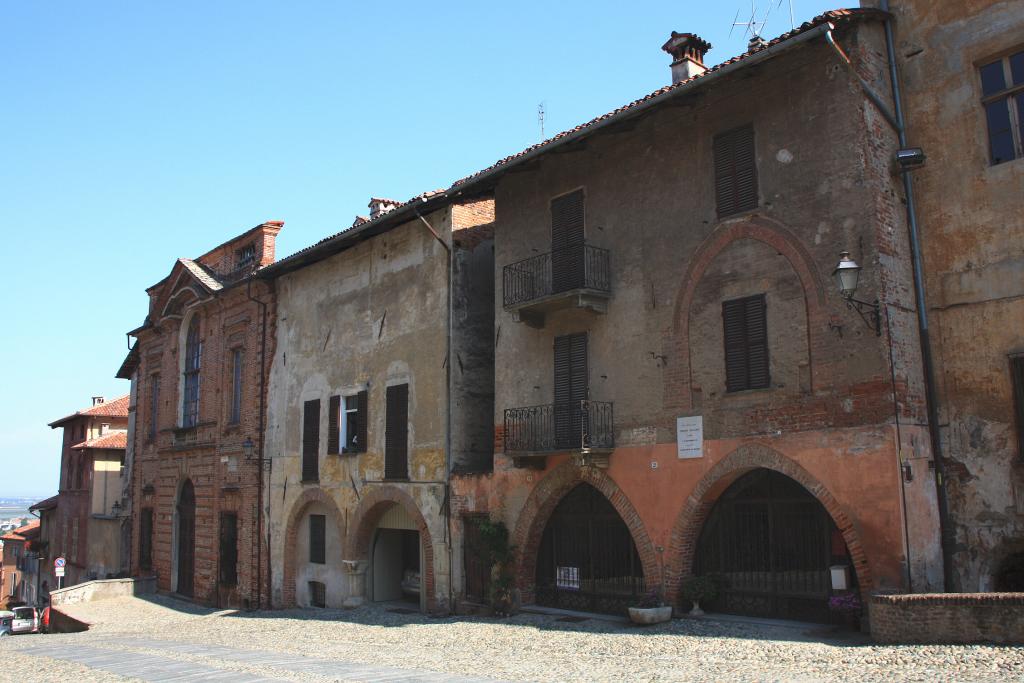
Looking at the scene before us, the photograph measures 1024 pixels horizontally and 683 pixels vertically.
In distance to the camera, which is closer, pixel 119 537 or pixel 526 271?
pixel 526 271

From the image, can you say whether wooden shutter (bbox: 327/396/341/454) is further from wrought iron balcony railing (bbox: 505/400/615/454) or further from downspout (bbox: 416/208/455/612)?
wrought iron balcony railing (bbox: 505/400/615/454)

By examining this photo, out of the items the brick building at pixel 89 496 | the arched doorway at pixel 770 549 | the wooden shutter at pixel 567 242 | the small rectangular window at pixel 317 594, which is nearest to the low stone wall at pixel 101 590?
the brick building at pixel 89 496

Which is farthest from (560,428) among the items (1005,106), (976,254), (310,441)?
(310,441)

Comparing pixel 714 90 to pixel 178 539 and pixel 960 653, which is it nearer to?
pixel 960 653

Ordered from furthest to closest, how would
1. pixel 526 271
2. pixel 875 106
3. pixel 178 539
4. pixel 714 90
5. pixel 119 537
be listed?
pixel 119 537, pixel 178 539, pixel 526 271, pixel 714 90, pixel 875 106

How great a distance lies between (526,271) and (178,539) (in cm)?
1882

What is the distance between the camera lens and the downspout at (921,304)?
487 inches

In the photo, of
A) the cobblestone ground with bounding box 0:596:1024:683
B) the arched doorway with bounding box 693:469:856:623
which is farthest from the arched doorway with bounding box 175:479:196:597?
the arched doorway with bounding box 693:469:856:623

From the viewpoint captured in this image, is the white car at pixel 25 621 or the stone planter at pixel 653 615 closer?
the stone planter at pixel 653 615

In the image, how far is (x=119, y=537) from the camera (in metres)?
34.8

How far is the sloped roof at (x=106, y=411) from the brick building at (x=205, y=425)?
11075 mm

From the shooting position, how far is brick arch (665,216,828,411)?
1289 centimetres

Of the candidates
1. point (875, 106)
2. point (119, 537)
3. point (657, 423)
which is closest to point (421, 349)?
point (657, 423)

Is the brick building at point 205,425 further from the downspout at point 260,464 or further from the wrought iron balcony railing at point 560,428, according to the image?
the wrought iron balcony railing at point 560,428
